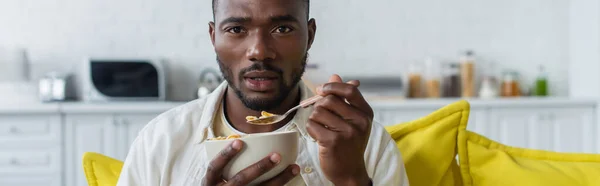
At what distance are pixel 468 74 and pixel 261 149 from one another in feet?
9.37

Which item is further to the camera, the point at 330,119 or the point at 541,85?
the point at 541,85

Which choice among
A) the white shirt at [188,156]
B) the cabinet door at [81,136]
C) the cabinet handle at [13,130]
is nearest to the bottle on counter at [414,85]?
the cabinet door at [81,136]

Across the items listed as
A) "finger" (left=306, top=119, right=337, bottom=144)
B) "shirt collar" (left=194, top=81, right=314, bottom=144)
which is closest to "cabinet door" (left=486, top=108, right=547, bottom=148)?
"shirt collar" (left=194, top=81, right=314, bottom=144)

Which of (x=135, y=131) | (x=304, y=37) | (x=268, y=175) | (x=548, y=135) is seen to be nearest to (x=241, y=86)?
(x=304, y=37)

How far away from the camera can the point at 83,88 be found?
3.48 m

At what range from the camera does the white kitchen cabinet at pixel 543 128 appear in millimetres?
3346

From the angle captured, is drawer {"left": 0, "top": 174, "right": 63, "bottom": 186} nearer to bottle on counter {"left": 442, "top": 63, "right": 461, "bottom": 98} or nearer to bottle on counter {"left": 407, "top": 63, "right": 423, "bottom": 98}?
bottle on counter {"left": 407, "top": 63, "right": 423, "bottom": 98}

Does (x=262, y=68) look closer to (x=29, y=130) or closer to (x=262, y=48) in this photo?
(x=262, y=48)

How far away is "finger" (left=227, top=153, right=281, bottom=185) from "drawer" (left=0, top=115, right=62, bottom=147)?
2373 millimetres

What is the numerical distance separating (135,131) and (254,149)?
2.34 meters

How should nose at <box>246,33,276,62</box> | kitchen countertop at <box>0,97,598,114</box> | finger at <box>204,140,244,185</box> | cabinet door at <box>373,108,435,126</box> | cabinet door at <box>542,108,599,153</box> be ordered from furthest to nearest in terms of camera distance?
cabinet door at <box>542,108,599,153</box>, cabinet door at <box>373,108,435,126</box>, kitchen countertop at <box>0,97,598,114</box>, nose at <box>246,33,276,62</box>, finger at <box>204,140,244,185</box>

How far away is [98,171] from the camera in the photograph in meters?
1.34

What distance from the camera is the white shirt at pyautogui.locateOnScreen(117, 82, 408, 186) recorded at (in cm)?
117

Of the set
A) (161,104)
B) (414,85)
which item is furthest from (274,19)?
(414,85)
